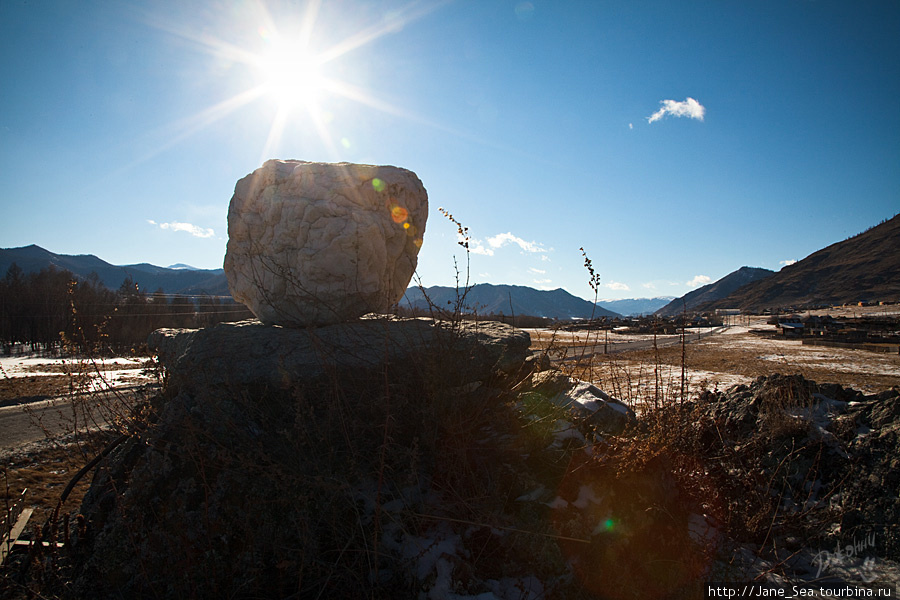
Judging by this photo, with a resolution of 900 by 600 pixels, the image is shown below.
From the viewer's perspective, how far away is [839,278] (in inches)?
3925

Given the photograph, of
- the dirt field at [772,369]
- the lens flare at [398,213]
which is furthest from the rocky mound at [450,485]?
the dirt field at [772,369]

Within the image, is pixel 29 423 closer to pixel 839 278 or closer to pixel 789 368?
pixel 789 368

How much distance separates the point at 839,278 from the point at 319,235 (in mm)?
135078

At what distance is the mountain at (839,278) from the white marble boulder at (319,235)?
109 meters

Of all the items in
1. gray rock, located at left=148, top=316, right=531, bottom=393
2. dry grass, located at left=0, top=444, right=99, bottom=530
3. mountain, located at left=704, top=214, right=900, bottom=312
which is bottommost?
dry grass, located at left=0, top=444, right=99, bottom=530

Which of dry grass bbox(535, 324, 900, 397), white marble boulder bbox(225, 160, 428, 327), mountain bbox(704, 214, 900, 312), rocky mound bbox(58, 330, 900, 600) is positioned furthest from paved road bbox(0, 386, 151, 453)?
mountain bbox(704, 214, 900, 312)

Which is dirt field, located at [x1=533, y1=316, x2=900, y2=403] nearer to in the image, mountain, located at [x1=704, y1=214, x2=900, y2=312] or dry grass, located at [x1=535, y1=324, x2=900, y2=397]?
dry grass, located at [x1=535, y1=324, x2=900, y2=397]

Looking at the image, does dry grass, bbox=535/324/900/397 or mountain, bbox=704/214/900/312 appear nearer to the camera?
dry grass, bbox=535/324/900/397

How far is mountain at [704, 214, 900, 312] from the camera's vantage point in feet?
291

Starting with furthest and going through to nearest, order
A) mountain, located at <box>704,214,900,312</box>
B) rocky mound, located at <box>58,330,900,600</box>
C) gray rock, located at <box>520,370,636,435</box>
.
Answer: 1. mountain, located at <box>704,214,900,312</box>
2. gray rock, located at <box>520,370,636,435</box>
3. rocky mound, located at <box>58,330,900,600</box>

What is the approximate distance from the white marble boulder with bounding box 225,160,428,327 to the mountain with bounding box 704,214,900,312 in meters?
109

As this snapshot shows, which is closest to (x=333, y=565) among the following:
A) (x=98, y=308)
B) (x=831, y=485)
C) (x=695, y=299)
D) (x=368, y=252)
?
(x=368, y=252)

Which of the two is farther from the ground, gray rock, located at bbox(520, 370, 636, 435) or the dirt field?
gray rock, located at bbox(520, 370, 636, 435)

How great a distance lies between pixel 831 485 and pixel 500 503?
3010mm
